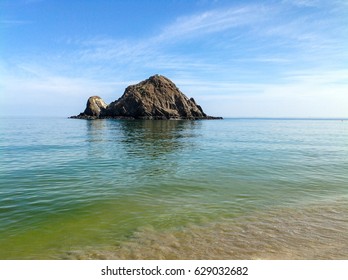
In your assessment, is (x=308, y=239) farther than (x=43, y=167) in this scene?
No

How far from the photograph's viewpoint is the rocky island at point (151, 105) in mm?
170750

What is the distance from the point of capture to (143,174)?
66.8 ft

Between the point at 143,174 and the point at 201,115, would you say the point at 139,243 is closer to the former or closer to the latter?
the point at 143,174

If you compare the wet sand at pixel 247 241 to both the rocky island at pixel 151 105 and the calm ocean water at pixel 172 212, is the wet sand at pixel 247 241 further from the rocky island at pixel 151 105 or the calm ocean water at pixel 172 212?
the rocky island at pixel 151 105

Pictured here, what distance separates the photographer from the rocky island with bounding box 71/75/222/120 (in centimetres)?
17075

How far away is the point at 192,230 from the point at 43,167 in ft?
56.4

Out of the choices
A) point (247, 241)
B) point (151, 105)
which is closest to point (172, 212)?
point (247, 241)

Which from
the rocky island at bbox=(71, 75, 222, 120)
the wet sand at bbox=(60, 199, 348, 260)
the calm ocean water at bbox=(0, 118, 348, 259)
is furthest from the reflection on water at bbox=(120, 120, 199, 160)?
the rocky island at bbox=(71, 75, 222, 120)

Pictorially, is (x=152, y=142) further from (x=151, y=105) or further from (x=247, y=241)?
(x=151, y=105)

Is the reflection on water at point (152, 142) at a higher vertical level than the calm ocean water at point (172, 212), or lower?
higher

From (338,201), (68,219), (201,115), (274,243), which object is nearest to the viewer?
(274,243)

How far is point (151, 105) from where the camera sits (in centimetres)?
17300

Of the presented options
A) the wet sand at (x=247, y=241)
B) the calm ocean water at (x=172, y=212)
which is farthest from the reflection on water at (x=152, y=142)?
the wet sand at (x=247, y=241)
